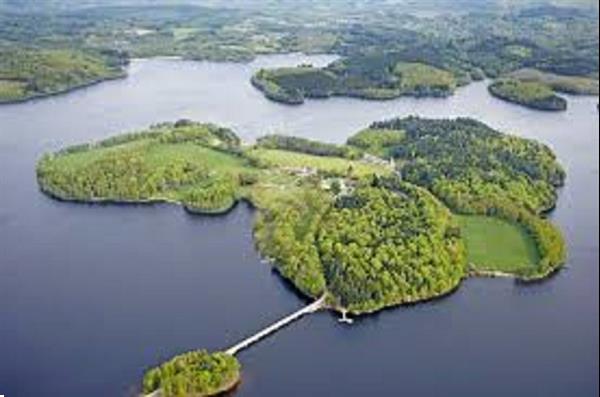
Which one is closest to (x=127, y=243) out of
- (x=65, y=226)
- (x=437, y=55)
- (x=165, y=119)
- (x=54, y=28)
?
(x=65, y=226)

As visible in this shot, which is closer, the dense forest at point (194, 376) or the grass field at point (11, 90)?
the dense forest at point (194, 376)

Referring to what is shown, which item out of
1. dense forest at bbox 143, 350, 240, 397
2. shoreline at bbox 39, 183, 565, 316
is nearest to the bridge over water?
shoreline at bbox 39, 183, 565, 316

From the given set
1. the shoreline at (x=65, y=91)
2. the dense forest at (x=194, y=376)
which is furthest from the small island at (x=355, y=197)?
the shoreline at (x=65, y=91)

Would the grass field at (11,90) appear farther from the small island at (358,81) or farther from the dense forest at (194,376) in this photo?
the dense forest at (194,376)

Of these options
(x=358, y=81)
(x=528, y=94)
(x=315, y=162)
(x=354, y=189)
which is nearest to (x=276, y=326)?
(x=354, y=189)

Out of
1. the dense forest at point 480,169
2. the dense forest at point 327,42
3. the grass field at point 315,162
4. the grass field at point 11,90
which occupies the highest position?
the dense forest at point 480,169

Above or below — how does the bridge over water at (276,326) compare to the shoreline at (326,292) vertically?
above

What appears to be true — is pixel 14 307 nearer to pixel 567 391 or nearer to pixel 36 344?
pixel 36 344

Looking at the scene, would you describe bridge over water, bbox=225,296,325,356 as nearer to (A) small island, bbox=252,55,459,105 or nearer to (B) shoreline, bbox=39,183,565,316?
(B) shoreline, bbox=39,183,565,316
